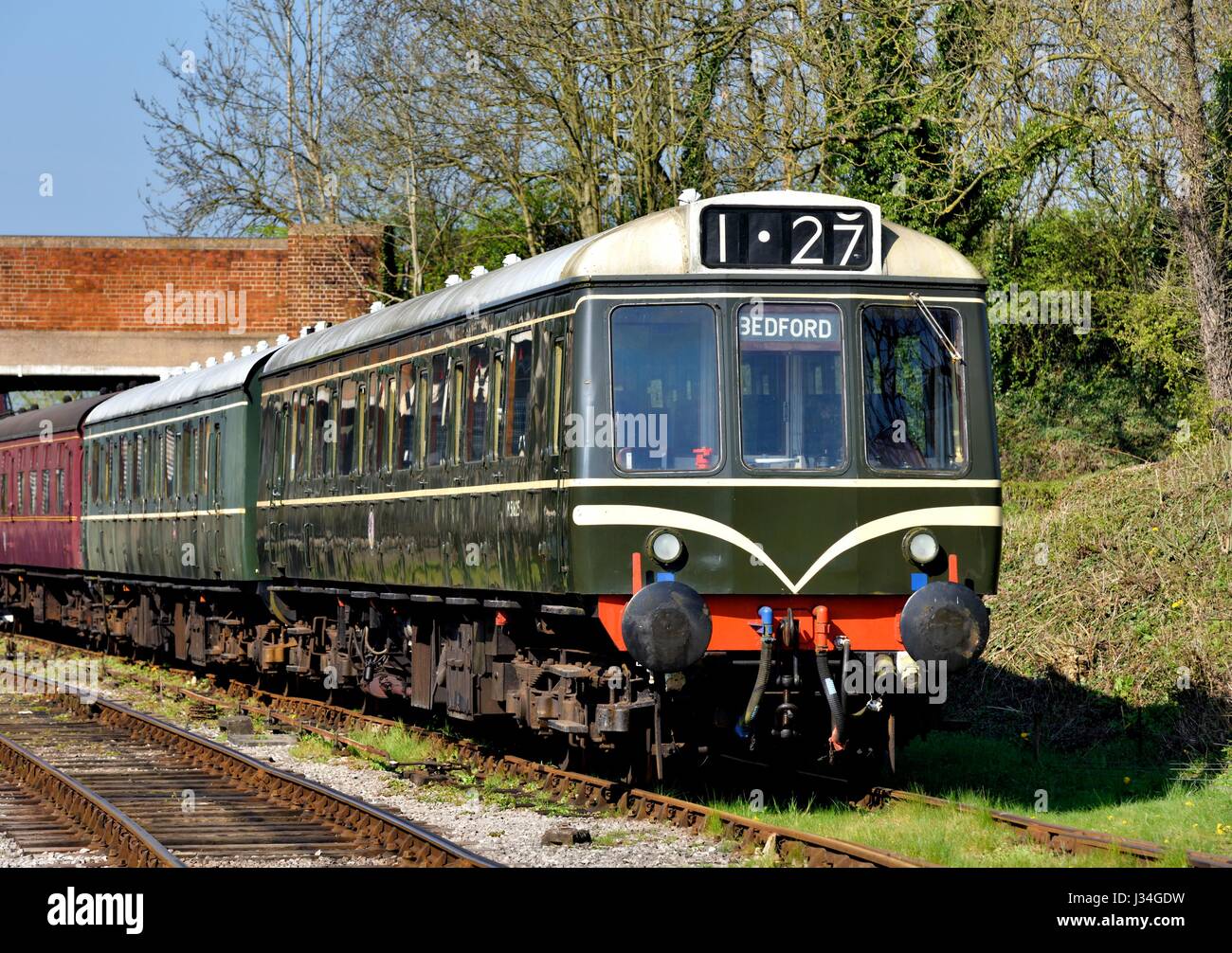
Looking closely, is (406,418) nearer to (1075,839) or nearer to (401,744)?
(401,744)

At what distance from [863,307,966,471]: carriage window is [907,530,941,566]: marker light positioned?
0.43 m

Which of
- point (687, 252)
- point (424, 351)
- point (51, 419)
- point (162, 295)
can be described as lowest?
point (424, 351)

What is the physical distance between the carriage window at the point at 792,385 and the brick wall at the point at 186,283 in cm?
2304

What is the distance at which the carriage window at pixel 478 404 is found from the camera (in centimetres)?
1327

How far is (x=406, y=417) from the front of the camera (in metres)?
15.0

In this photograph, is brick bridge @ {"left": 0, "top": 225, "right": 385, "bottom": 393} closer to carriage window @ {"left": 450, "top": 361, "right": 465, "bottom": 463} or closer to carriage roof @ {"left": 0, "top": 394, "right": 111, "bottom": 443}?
carriage roof @ {"left": 0, "top": 394, "right": 111, "bottom": 443}

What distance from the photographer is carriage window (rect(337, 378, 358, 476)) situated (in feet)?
54.2

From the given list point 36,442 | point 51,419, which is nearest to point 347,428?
point 51,419

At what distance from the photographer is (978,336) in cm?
1167

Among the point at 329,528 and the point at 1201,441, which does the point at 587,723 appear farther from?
the point at 1201,441

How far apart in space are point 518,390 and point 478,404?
0.92 meters

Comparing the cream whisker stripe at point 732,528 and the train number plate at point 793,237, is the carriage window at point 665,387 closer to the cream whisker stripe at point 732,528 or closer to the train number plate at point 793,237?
the cream whisker stripe at point 732,528

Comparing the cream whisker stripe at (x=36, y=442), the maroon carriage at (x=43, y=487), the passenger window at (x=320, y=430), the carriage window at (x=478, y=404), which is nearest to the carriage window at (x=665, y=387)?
the carriage window at (x=478, y=404)

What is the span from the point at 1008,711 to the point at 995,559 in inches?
202
